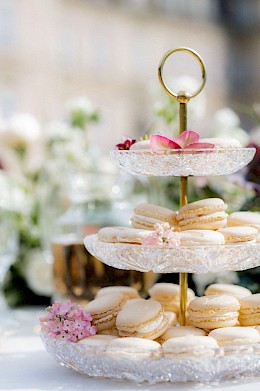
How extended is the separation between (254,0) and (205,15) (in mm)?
1928

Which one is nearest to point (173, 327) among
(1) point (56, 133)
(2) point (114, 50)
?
(1) point (56, 133)

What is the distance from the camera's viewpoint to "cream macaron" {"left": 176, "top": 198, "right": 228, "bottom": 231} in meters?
0.74

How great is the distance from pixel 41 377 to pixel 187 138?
0.26m

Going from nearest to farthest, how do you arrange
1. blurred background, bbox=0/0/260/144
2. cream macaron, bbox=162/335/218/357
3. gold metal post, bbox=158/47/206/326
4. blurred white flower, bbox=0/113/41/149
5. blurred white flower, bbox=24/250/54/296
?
cream macaron, bbox=162/335/218/357
gold metal post, bbox=158/47/206/326
blurred white flower, bbox=24/250/54/296
blurred white flower, bbox=0/113/41/149
blurred background, bbox=0/0/260/144

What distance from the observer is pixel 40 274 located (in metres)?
1.27

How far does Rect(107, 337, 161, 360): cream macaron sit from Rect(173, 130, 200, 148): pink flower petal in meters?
0.19

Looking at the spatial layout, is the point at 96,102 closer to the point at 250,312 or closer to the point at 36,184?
the point at 36,184

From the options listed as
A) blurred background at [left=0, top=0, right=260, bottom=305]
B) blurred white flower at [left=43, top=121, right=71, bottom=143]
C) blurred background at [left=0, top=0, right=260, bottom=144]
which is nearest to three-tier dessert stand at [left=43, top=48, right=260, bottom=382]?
blurred background at [left=0, top=0, right=260, bottom=305]

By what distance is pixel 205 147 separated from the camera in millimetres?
728

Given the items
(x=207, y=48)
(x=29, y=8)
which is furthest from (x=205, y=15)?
(x=29, y=8)

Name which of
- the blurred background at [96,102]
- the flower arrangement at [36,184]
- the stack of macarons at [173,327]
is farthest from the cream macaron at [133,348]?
the flower arrangement at [36,184]

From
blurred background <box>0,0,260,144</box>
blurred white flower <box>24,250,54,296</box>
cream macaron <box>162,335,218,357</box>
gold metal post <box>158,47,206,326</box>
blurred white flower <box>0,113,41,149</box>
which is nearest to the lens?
cream macaron <box>162,335,218,357</box>

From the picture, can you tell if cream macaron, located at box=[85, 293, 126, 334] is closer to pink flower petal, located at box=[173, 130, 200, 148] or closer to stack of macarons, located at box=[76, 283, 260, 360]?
stack of macarons, located at box=[76, 283, 260, 360]

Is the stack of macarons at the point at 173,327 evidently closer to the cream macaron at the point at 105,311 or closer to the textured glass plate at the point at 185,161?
the cream macaron at the point at 105,311
